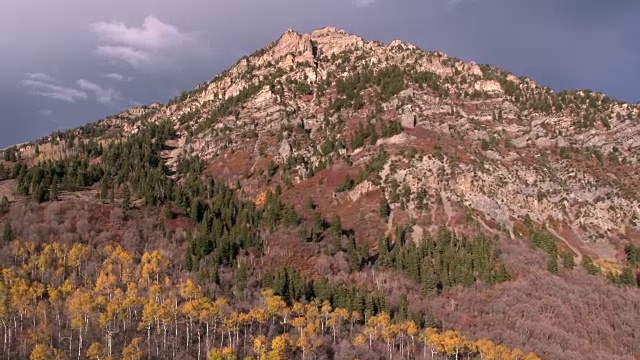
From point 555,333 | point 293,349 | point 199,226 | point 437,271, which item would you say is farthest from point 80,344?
point 555,333

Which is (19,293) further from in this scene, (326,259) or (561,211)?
(561,211)

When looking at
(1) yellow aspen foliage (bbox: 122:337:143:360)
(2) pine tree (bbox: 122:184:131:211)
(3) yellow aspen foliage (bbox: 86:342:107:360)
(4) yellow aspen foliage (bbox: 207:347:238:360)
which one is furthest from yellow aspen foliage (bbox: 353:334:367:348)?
(2) pine tree (bbox: 122:184:131:211)

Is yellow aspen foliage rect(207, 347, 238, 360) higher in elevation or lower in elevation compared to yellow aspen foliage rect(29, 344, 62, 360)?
lower

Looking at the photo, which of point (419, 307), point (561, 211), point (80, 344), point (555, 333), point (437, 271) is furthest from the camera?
point (561, 211)

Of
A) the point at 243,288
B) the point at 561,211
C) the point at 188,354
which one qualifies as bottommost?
the point at 188,354

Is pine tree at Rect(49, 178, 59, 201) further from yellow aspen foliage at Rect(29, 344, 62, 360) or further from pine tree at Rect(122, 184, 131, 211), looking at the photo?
yellow aspen foliage at Rect(29, 344, 62, 360)

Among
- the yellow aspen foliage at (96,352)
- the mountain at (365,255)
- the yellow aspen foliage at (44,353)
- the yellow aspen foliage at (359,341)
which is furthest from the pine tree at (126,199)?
the yellow aspen foliage at (359,341)

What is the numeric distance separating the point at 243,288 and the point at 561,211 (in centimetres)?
11012

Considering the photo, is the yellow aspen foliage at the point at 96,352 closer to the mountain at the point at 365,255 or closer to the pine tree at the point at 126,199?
the mountain at the point at 365,255

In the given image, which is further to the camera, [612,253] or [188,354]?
[612,253]

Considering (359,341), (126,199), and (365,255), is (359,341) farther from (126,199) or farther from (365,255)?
(126,199)

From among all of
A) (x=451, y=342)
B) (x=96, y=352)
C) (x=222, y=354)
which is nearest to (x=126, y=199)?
(x=96, y=352)

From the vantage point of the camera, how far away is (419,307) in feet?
428

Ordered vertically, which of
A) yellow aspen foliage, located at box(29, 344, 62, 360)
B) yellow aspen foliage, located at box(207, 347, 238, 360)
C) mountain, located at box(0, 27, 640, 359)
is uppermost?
mountain, located at box(0, 27, 640, 359)
